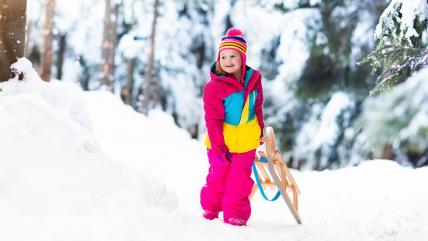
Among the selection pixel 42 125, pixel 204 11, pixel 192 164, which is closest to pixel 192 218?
pixel 42 125

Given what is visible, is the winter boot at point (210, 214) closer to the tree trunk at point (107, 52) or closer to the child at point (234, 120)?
the child at point (234, 120)

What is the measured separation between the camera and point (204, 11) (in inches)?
752

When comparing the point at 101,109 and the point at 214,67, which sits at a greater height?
the point at 214,67

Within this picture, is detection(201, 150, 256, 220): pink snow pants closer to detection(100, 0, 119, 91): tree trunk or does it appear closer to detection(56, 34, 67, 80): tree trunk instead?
detection(100, 0, 119, 91): tree trunk

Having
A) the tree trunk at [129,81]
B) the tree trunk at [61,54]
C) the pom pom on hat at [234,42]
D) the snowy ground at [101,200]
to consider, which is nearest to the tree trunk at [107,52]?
the tree trunk at [129,81]

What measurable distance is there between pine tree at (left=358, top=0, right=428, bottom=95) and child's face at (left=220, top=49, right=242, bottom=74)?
129 cm

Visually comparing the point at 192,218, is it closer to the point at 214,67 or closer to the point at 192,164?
the point at 214,67

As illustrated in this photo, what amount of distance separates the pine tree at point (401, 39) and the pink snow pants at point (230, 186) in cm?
145

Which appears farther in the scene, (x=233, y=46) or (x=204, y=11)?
(x=204, y=11)

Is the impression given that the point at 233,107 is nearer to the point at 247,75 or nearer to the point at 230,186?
the point at 247,75

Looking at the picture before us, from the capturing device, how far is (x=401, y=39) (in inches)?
197

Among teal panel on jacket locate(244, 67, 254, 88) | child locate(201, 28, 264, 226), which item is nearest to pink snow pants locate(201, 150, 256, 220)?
child locate(201, 28, 264, 226)

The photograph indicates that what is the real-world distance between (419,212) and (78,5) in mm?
15407

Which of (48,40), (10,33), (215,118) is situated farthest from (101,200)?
(48,40)
